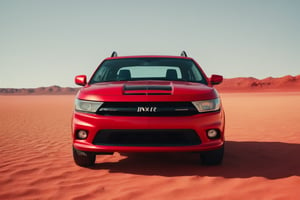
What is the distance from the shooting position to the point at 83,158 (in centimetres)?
449

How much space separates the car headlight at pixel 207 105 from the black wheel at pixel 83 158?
166cm

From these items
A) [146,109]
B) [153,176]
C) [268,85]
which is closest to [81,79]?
[146,109]

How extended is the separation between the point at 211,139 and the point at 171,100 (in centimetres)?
75

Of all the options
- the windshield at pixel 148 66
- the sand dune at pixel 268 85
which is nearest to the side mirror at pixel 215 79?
the windshield at pixel 148 66

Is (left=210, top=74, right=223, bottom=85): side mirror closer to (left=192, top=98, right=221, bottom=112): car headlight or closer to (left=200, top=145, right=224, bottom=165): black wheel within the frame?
(left=192, top=98, right=221, bottom=112): car headlight

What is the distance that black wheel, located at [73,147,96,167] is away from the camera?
4.34m

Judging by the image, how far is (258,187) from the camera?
3.58 meters

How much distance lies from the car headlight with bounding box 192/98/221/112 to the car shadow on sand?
0.92 m

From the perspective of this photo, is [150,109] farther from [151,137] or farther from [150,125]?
[151,137]

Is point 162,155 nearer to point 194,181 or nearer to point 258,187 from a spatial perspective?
point 194,181

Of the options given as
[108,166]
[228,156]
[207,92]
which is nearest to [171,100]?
[207,92]

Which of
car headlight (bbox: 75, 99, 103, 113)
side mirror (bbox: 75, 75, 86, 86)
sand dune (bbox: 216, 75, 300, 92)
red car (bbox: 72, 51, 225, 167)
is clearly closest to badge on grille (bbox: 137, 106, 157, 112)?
red car (bbox: 72, 51, 225, 167)

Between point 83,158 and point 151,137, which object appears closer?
point 151,137

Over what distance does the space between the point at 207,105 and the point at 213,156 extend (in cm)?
85
